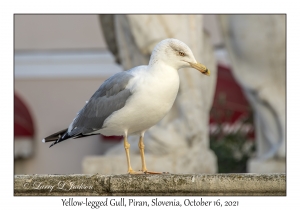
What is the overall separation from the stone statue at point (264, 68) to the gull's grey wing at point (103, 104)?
343 centimetres

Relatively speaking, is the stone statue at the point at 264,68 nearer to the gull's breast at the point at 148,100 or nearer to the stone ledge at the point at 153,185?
the gull's breast at the point at 148,100

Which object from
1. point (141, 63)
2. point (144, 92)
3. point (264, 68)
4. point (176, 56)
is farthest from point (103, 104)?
point (264, 68)

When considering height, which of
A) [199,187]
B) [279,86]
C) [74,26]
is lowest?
[199,187]

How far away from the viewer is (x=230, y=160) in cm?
1048

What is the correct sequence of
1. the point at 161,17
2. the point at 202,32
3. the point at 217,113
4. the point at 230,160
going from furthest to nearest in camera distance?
the point at 217,113 < the point at 230,160 < the point at 202,32 < the point at 161,17

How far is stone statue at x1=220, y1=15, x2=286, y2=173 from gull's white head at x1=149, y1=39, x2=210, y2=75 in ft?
11.4

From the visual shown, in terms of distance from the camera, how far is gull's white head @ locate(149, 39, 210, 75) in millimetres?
4625

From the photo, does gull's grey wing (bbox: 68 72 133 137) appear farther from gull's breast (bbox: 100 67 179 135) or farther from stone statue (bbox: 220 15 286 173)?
stone statue (bbox: 220 15 286 173)

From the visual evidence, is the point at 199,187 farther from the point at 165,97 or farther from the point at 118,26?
the point at 118,26

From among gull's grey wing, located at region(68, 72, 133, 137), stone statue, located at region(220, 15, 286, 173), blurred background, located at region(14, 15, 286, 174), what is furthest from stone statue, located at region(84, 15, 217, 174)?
gull's grey wing, located at region(68, 72, 133, 137)

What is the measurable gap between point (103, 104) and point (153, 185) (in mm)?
693

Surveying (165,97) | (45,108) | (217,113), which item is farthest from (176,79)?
(45,108)

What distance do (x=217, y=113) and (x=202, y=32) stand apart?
351 centimetres

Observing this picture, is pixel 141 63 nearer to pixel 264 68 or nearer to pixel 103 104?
pixel 264 68
